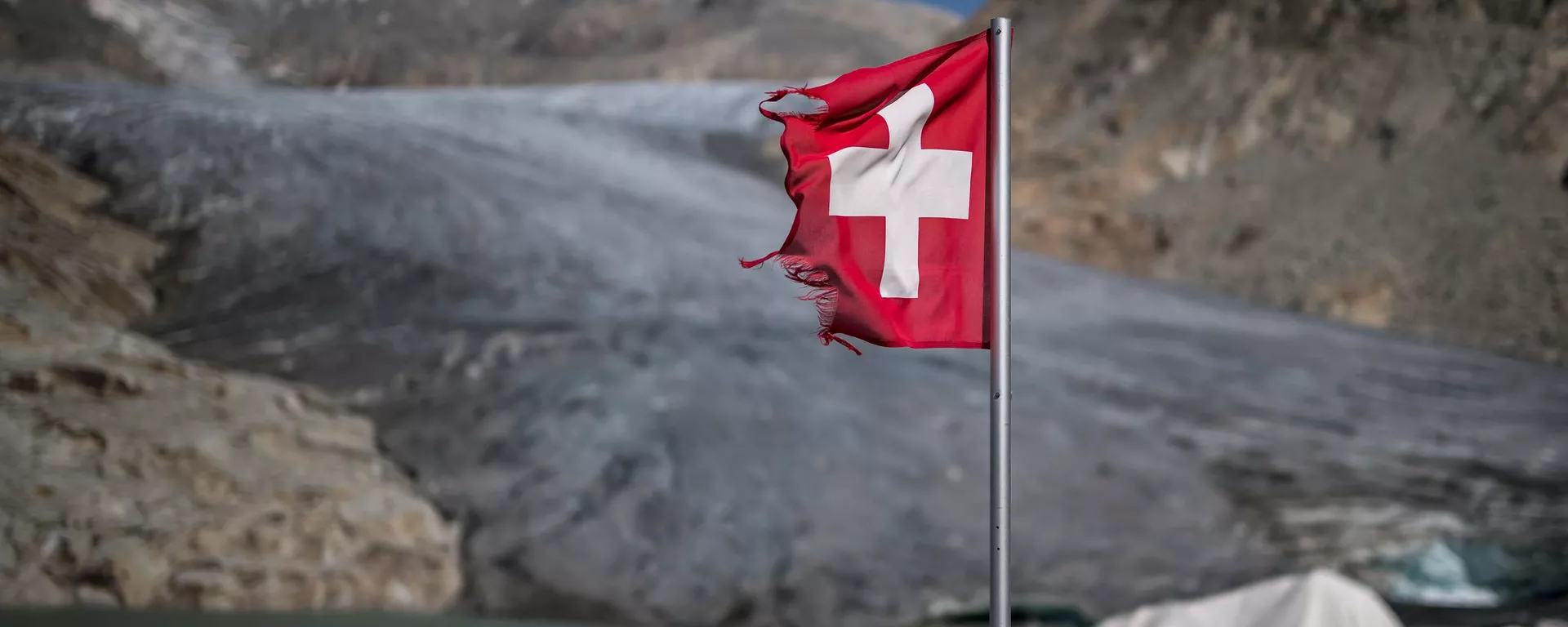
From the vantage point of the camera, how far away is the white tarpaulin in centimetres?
421

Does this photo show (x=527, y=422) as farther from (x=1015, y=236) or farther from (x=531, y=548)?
(x=1015, y=236)

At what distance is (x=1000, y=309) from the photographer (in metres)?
2.77

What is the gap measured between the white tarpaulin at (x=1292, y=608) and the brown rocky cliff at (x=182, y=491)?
3415 mm

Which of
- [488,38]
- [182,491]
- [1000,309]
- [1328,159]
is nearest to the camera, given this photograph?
[1000,309]

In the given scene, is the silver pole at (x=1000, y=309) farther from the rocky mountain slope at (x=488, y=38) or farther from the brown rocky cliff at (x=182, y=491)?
the rocky mountain slope at (x=488, y=38)

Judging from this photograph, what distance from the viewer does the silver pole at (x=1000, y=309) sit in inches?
106

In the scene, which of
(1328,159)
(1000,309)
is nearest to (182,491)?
(1000,309)

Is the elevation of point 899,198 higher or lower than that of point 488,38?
lower

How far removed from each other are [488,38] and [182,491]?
74.5 feet

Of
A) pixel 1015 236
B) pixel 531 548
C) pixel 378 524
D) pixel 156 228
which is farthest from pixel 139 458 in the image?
pixel 1015 236

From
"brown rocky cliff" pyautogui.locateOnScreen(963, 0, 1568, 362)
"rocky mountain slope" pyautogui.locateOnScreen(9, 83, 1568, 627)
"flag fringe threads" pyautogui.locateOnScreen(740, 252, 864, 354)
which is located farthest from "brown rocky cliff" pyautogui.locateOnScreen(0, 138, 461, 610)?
"brown rocky cliff" pyautogui.locateOnScreen(963, 0, 1568, 362)

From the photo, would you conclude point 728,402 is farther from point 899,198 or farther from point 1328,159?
point 1328,159

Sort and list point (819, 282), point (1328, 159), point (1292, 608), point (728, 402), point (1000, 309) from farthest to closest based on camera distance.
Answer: point (1328, 159), point (728, 402), point (1292, 608), point (819, 282), point (1000, 309)

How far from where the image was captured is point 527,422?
23.1ft
